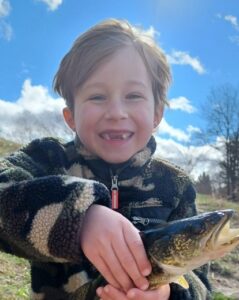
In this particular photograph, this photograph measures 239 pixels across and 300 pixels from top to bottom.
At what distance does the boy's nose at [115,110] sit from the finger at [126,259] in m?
1.00

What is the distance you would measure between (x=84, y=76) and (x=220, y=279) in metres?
4.38

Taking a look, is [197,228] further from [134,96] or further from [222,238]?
[134,96]

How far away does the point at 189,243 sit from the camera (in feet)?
4.92

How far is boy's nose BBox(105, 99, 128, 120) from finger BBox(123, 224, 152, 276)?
969mm

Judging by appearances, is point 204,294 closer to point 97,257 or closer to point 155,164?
point 155,164

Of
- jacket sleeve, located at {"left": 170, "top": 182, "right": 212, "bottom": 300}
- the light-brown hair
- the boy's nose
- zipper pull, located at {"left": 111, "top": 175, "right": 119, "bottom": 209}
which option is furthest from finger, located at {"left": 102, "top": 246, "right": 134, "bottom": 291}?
the light-brown hair

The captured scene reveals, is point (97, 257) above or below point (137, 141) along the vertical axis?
below

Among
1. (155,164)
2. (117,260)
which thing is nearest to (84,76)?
(155,164)

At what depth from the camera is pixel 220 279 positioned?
20.2ft

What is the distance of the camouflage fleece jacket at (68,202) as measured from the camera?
65.2 inches

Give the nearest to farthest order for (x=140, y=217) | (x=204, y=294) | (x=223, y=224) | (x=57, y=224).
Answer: (x=223, y=224) < (x=57, y=224) < (x=204, y=294) < (x=140, y=217)

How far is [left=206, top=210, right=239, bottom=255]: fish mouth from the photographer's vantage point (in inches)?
58.1

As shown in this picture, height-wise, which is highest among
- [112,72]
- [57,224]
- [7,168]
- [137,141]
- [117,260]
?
[112,72]

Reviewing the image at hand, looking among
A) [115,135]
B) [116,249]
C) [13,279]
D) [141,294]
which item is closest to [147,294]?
[141,294]
